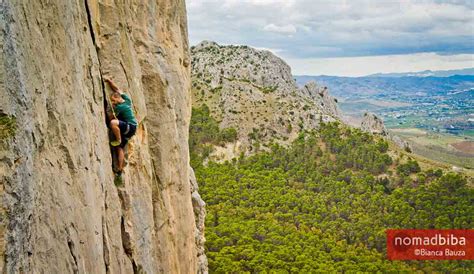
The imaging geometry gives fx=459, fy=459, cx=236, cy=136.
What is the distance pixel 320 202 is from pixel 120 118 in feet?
228

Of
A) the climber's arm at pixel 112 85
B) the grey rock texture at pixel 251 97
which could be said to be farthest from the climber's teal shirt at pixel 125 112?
the grey rock texture at pixel 251 97

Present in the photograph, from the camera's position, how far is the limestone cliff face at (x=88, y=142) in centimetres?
676

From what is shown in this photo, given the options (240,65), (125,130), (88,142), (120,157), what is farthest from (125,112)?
(240,65)

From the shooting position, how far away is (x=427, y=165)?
91188mm

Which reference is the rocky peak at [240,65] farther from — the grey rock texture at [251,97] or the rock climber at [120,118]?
the rock climber at [120,118]

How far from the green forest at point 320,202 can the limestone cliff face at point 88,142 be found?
37.3 metres

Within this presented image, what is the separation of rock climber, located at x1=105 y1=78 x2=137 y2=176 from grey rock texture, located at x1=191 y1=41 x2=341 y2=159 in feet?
276

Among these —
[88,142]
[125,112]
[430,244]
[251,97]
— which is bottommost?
[430,244]

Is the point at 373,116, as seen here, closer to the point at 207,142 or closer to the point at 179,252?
the point at 207,142

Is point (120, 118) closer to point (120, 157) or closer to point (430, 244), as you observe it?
point (120, 157)

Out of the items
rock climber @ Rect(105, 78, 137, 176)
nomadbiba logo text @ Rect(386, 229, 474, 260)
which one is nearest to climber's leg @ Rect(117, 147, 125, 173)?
rock climber @ Rect(105, 78, 137, 176)

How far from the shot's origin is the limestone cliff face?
6.76 m

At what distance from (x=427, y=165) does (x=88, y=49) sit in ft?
297

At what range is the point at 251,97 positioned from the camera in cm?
11106
